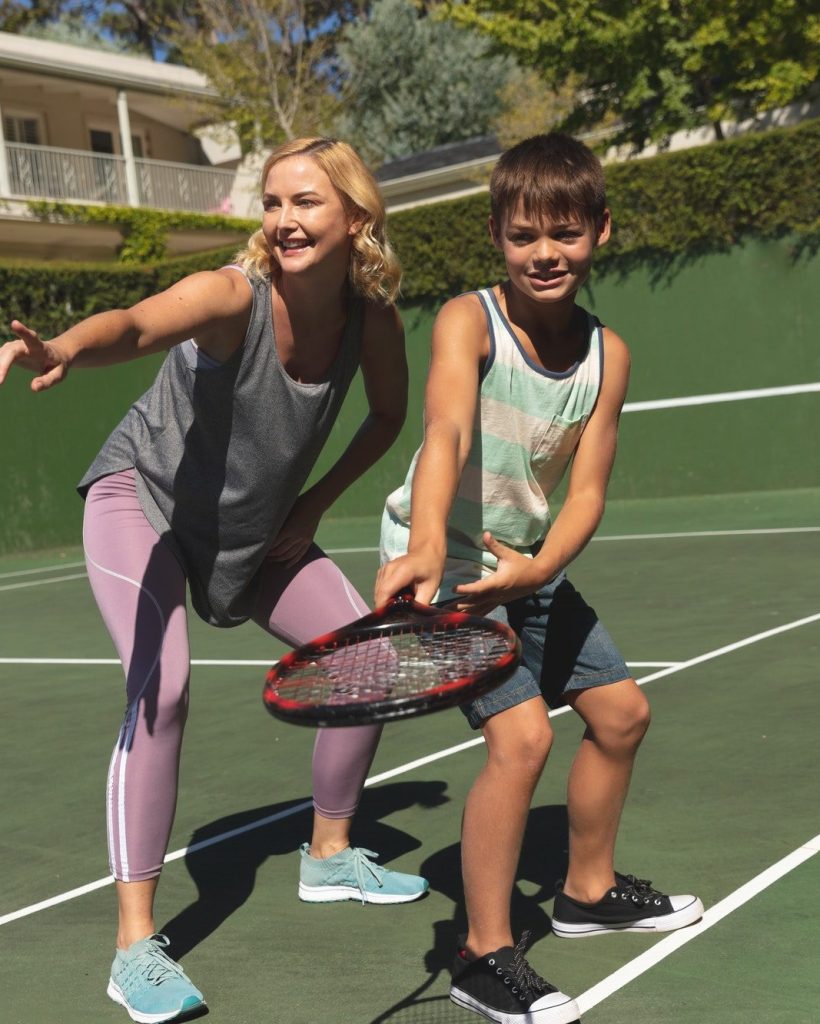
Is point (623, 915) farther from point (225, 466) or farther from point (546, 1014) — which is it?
point (225, 466)

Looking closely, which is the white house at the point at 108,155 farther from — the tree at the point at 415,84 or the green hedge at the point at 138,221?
the tree at the point at 415,84

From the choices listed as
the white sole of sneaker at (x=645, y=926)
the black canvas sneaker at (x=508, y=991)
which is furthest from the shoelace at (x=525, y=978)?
the white sole of sneaker at (x=645, y=926)

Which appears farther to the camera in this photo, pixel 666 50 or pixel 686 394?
pixel 666 50

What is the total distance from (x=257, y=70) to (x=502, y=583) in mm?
26721

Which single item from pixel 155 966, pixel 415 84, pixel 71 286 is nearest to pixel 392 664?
pixel 155 966

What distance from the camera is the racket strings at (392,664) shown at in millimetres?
2152

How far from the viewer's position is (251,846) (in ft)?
13.0

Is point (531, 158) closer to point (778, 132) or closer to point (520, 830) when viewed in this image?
point (520, 830)

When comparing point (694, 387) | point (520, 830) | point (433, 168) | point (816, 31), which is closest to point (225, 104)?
point (433, 168)

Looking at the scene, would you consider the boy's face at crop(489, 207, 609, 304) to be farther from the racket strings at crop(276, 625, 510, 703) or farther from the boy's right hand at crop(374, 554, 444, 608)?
the racket strings at crop(276, 625, 510, 703)

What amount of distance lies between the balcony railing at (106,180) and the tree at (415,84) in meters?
6.43

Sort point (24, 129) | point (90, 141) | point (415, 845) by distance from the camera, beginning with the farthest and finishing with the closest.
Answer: point (90, 141)
point (24, 129)
point (415, 845)

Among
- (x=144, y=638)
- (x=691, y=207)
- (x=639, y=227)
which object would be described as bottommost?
(x=144, y=638)

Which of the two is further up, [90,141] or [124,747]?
[90,141]
